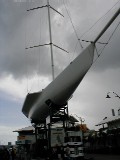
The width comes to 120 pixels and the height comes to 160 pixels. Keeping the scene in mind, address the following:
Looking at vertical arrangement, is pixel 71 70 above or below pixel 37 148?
above

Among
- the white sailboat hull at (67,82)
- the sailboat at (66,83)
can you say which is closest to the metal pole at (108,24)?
the sailboat at (66,83)

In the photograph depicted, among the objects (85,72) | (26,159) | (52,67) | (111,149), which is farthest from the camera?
(52,67)

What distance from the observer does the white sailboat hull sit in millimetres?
23163

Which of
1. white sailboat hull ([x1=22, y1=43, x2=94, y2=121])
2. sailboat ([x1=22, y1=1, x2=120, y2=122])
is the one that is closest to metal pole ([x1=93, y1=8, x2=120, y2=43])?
sailboat ([x1=22, y1=1, x2=120, y2=122])

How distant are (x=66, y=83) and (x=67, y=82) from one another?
145mm

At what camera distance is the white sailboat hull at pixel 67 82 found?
23.2 m

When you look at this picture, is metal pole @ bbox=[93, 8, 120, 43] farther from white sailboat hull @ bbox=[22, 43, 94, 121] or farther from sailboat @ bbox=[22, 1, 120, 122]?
white sailboat hull @ bbox=[22, 43, 94, 121]

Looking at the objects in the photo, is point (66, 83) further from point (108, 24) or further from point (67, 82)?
point (108, 24)

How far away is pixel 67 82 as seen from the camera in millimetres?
24391

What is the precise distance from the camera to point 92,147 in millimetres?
40625

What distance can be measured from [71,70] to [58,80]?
1852mm

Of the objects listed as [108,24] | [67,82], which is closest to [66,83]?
[67,82]

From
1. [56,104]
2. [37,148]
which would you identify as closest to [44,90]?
[56,104]

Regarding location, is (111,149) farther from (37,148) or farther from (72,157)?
(72,157)
